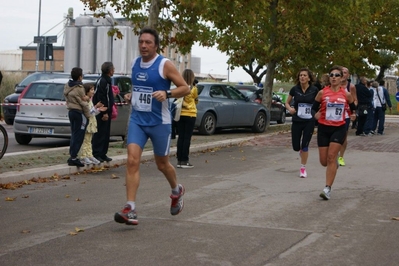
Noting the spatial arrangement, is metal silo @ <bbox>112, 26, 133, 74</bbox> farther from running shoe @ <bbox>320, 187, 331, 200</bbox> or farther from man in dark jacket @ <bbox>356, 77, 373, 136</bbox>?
running shoe @ <bbox>320, 187, 331, 200</bbox>

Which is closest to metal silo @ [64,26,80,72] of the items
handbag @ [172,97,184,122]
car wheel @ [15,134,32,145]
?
car wheel @ [15,134,32,145]

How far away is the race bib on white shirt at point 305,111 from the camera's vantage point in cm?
1345

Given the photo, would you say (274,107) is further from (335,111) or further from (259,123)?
(335,111)

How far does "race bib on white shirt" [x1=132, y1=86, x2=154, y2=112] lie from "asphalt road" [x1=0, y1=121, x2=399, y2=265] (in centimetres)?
122

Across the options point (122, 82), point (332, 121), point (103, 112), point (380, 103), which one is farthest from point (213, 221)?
point (380, 103)

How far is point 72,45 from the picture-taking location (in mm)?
45250

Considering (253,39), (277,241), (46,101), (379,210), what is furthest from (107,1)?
(277,241)

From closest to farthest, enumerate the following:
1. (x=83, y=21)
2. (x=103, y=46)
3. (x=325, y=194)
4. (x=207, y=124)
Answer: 1. (x=325, y=194)
2. (x=207, y=124)
3. (x=103, y=46)
4. (x=83, y=21)

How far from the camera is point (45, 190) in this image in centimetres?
1142

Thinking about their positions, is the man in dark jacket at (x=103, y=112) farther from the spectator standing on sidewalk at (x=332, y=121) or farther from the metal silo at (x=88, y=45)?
the metal silo at (x=88, y=45)

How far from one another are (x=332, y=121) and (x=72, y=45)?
116 ft

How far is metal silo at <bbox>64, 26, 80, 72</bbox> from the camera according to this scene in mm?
44794

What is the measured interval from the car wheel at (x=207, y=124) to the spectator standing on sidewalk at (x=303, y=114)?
995cm

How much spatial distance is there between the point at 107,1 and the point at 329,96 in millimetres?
10428
